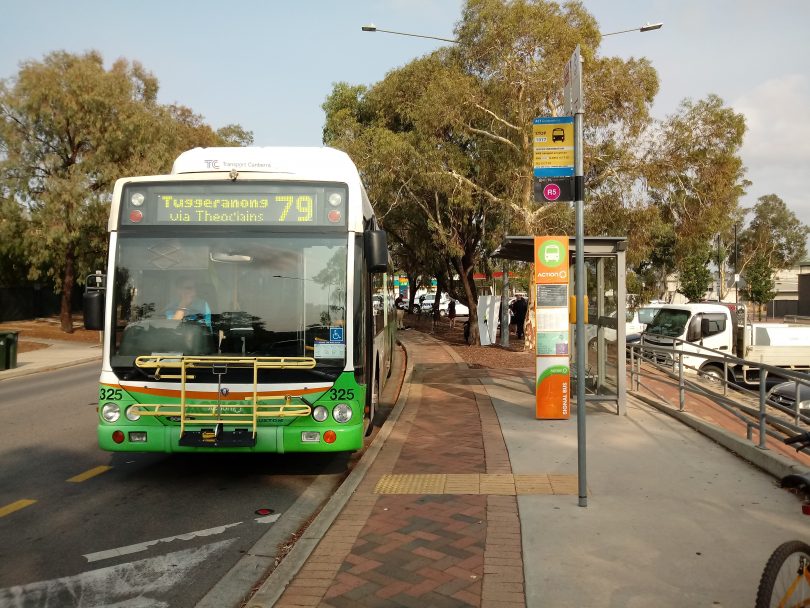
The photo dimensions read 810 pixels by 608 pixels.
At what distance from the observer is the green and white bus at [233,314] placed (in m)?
6.68

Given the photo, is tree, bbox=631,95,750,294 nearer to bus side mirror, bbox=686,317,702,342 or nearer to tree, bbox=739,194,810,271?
bus side mirror, bbox=686,317,702,342

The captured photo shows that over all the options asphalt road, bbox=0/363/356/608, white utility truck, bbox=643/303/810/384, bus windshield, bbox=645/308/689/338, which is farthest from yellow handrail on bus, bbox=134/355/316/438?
bus windshield, bbox=645/308/689/338

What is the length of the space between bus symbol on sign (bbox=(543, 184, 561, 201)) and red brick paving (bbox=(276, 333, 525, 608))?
2.64m

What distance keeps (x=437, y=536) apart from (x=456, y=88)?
642 inches

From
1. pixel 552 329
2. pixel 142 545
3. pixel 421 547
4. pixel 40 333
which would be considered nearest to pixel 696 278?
pixel 40 333

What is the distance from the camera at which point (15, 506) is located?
6.59 metres

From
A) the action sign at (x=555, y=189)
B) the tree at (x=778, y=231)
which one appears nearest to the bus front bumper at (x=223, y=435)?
the action sign at (x=555, y=189)

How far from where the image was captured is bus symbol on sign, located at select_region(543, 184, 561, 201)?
616 centimetres

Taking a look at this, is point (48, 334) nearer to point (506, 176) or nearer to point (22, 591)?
point (506, 176)

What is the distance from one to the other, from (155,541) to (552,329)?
640 cm

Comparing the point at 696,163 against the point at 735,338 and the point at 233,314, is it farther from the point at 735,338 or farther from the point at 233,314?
the point at 233,314

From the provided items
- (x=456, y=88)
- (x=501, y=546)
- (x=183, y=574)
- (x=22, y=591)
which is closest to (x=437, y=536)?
(x=501, y=546)

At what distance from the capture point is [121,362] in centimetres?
676

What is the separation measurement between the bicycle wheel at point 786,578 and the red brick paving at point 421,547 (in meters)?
1.44
